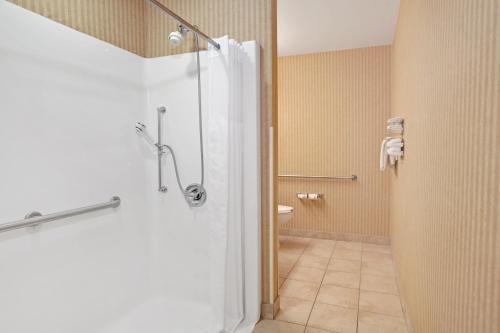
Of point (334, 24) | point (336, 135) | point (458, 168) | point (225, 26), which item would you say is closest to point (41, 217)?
point (225, 26)

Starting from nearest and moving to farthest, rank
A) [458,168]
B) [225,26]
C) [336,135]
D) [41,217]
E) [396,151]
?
1. [458,168]
2. [41,217]
3. [225,26]
4. [396,151]
5. [336,135]

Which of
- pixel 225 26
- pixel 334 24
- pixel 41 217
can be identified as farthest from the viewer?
pixel 334 24

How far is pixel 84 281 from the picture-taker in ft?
5.83

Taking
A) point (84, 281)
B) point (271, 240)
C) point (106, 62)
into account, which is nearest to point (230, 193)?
point (271, 240)

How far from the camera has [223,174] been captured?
1.88m

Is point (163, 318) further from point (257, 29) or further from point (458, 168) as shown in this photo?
point (257, 29)

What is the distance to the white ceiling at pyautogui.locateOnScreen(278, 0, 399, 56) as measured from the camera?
269 centimetres

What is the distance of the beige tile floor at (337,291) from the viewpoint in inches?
81.2

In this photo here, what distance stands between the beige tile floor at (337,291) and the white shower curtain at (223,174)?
1.33 feet

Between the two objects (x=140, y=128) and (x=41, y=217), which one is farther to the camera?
(x=140, y=128)

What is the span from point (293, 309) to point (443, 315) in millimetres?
1298

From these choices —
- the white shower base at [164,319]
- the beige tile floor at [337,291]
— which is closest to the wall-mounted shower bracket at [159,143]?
the white shower base at [164,319]

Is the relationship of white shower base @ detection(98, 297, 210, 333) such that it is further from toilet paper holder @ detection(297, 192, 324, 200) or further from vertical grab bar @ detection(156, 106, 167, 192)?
toilet paper holder @ detection(297, 192, 324, 200)

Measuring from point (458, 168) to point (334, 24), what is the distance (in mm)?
2557
